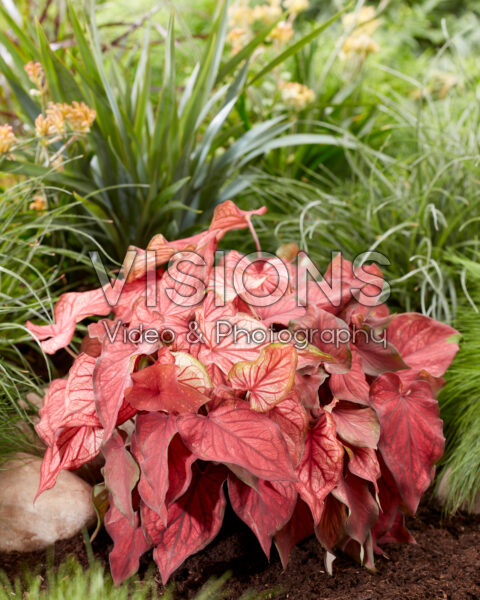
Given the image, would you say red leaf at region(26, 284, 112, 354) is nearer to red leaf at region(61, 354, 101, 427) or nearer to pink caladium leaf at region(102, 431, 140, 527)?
red leaf at region(61, 354, 101, 427)

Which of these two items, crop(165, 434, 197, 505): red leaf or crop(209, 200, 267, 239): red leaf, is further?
crop(209, 200, 267, 239): red leaf

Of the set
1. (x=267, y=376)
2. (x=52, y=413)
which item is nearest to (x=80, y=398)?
(x=52, y=413)

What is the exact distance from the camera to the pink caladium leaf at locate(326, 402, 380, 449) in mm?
910

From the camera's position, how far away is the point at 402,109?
196 cm

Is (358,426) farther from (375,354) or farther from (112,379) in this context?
(112,379)

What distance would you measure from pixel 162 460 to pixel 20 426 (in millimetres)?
551

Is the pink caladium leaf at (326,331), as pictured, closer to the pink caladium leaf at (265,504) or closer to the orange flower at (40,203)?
the pink caladium leaf at (265,504)

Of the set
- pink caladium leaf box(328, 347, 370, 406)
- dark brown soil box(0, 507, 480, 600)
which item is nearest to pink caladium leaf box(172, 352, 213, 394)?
pink caladium leaf box(328, 347, 370, 406)

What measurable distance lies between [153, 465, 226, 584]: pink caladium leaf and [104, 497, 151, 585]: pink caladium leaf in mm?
34

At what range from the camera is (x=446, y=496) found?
3.91 ft

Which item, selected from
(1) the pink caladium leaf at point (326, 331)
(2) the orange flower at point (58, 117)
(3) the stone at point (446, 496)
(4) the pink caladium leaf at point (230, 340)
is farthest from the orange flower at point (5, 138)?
(3) the stone at point (446, 496)

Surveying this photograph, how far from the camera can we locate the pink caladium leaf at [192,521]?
2.89ft

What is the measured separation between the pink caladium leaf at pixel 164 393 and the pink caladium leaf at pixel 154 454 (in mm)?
28

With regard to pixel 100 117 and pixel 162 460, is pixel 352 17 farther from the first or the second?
pixel 162 460
